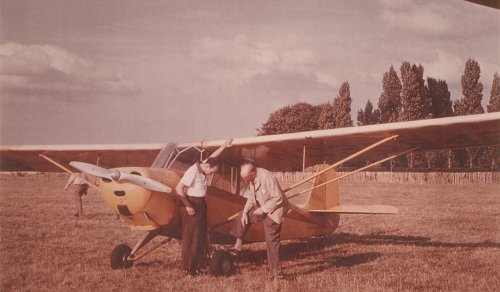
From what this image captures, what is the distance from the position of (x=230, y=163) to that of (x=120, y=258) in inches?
89.9

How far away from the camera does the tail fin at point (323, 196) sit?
891cm

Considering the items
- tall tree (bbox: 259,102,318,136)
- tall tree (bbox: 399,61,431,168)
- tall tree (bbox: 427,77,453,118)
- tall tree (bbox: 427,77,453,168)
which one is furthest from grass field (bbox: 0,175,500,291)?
tall tree (bbox: 259,102,318,136)

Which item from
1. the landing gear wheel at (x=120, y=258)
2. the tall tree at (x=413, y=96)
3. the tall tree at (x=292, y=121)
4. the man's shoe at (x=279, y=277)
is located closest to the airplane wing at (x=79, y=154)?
the landing gear wheel at (x=120, y=258)

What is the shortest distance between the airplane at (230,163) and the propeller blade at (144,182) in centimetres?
1

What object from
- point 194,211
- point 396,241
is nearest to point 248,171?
point 194,211

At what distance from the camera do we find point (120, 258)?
22.8 ft

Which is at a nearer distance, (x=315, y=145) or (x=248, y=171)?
(x=248, y=171)

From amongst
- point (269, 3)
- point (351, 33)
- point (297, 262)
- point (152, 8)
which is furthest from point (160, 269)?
point (351, 33)

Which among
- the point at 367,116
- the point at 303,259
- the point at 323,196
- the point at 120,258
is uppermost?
the point at 367,116

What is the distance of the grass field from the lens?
18.9ft

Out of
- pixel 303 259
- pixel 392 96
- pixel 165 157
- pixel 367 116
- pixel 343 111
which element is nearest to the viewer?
pixel 165 157

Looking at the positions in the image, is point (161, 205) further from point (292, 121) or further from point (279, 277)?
point (292, 121)

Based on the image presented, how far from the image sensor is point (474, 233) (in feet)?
33.8

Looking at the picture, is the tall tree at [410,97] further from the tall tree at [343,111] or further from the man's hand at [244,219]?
the man's hand at [244,219]
